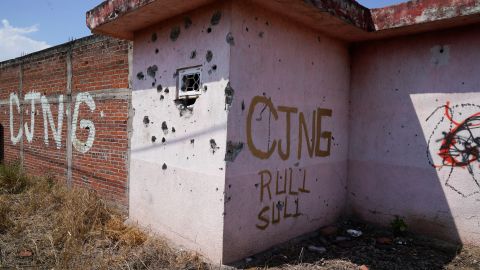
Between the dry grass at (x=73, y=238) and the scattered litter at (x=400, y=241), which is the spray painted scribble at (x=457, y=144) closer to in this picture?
the scattered litter at (x=400, y=241)

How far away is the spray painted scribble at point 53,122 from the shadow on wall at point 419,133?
166 inches

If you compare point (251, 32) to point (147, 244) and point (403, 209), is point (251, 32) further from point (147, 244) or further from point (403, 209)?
point (403, 209)

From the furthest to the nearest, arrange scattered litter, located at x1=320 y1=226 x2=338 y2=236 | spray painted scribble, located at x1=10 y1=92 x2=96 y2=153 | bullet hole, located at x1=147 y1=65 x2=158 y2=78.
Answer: spray painted scribble, located at x1=10 y1=92 x2=96 y2=153 < scattered litter, located at x1=320 y1=226 x2=338 y2=236 < bullet hole, located at x1=147 y1=65 x2=158 y2=78

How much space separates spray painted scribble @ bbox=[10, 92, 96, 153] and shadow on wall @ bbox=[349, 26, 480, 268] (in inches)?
166

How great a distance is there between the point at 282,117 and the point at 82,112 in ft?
12.1

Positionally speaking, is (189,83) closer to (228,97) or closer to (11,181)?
(228,97)

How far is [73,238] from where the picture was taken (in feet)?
11.7

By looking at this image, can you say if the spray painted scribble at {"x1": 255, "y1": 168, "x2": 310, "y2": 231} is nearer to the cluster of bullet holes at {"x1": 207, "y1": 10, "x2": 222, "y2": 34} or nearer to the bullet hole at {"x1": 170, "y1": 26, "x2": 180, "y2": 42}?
the cluster of bullet holes at {"x1": 207, "y1": 10, "x2": 222, "y2": 34}

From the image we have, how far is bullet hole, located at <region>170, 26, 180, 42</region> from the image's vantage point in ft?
11.7

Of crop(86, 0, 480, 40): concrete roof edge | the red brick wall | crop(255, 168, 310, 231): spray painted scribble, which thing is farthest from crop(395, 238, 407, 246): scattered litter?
the red brick wall

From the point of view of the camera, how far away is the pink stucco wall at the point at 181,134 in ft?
10.2

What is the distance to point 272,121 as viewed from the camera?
11.4ft

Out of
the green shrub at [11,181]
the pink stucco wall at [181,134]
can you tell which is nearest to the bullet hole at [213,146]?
the pink stucco wall at [181,134]

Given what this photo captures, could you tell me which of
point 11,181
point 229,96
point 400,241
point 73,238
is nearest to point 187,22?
point 229,96
